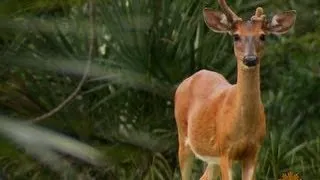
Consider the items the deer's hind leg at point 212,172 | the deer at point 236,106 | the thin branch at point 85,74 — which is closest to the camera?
the thin branch at point 85,74

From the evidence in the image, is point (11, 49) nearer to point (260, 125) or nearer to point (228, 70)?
point (260, 125)

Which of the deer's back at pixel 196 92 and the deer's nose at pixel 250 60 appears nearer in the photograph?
the deer's nose at pixel 250 60

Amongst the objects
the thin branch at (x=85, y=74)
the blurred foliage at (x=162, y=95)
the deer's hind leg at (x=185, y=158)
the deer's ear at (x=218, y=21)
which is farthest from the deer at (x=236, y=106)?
the thin branch at (x=85, y=74)

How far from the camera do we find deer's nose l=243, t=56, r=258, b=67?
4277 mm

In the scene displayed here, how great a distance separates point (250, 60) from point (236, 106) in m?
0.38

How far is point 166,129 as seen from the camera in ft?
23.6

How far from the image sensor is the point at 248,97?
451 centimetres

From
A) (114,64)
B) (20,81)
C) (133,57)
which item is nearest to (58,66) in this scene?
(20,81)

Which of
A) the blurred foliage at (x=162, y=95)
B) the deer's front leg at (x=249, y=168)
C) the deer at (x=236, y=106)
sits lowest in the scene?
the blurred foliage at (x=162, y=95)

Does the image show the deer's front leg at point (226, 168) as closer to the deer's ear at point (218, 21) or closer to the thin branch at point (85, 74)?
the deer's ear at point (218, 21)

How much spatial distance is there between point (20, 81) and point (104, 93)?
3.11 metres

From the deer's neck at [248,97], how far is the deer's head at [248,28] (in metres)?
0.07

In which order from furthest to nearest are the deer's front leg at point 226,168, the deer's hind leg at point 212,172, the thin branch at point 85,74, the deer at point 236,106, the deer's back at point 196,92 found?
the deer's hind leg at point 212,172, the deer's back at point 196,92, the deer's front leg at point 226,168, the deer at point 236,106, the thin branch at point 85,74

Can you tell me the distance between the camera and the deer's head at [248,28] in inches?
170
